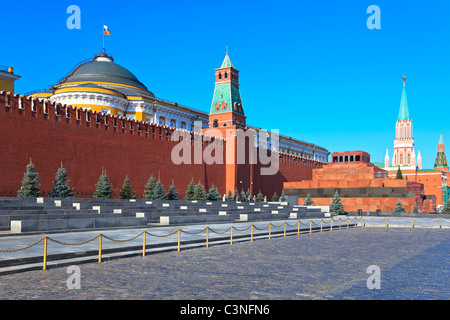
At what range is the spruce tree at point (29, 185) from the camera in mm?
22891

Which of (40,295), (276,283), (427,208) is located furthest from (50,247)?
(427,208)

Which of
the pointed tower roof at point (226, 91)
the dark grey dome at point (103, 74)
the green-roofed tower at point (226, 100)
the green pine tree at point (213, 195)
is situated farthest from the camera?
the dark grey dome at point (103, 74)

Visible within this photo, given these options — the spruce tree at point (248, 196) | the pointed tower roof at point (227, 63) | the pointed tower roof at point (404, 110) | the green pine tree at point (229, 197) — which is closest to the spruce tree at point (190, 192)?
the green pine tree at point (229, 197)

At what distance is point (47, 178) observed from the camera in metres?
25.4

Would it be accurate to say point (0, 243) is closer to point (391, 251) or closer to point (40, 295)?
point (40, 295)

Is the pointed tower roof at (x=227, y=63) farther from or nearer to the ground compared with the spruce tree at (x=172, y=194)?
farther from the ground

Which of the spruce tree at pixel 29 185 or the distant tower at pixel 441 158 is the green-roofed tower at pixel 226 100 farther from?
the distant tower at pixel 441 158

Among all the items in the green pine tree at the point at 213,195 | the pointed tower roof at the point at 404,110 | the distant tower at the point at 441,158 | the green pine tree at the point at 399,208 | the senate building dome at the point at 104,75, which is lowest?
the green pine tree at the point at 399,208

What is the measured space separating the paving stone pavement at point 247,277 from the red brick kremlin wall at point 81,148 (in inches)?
603

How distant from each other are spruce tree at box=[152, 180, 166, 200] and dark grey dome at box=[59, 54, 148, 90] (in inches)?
790

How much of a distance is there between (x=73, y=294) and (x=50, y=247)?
464cm

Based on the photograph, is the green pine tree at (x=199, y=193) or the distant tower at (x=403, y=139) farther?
the distant tower at (x=403, y=139)

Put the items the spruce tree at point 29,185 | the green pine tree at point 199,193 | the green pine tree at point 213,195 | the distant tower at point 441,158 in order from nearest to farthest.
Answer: the spruce tree at point 29,185
the green pine tree at point 199,193
the green pine tree at point 213,195
the distant tower at point 441,158

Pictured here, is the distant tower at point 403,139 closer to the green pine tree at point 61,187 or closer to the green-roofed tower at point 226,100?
the green-roofed tower at point 226,100
